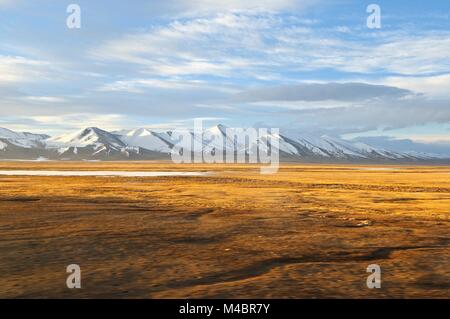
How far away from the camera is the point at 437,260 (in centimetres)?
1532

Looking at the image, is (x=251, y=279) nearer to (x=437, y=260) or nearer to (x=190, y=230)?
(x=437, y=260)

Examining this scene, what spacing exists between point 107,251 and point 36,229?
5587 mm

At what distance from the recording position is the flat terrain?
39.2 feet

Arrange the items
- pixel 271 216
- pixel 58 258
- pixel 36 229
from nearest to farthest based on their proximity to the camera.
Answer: pixel 58 258 < pixel 36 229 < pixel 271 216

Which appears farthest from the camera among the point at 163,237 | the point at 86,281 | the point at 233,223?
the point at 233,223

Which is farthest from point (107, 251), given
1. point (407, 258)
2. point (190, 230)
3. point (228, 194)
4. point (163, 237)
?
point (228, 194)

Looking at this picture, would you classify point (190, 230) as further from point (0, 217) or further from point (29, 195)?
point (29, 195)

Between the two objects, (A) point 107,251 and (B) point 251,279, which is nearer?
(B) point 251,279

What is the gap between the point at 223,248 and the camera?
55.6 ft

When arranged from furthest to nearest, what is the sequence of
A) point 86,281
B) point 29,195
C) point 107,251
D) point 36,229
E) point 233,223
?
point 29,195, point 233,223, point 36,229, point 107,251, point 86,281

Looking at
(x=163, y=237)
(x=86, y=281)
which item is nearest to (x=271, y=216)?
(x=163, y=237)

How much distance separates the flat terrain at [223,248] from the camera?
11953 millimetres
